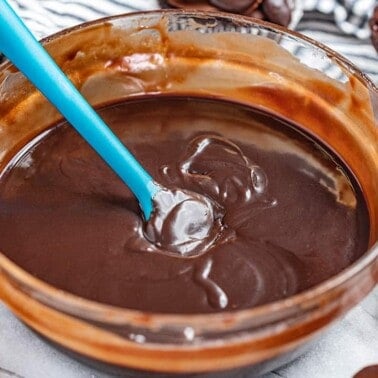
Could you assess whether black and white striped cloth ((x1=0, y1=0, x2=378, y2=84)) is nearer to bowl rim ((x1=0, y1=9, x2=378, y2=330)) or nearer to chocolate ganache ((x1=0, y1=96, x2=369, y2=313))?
chocolate ganache ((x1=0, y1=96, x2=369, y2=313))

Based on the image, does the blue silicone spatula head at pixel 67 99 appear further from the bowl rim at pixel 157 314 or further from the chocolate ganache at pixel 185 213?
the bowl rim at pixel 157 314

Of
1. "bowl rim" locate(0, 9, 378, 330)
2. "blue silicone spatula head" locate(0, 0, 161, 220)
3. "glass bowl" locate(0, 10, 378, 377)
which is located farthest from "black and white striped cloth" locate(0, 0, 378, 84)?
"bowl rim" locate(0, 9, 378, 330)

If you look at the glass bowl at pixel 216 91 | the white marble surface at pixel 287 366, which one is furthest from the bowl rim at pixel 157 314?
the white marble surface at pixel 287 366

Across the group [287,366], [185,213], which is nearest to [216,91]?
[185,213]

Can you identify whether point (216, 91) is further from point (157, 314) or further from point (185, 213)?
point (157, 314)

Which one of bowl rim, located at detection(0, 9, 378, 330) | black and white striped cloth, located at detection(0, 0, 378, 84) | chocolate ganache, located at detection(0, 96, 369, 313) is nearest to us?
bowl rim, located at detection(0, 9, 378, 330)

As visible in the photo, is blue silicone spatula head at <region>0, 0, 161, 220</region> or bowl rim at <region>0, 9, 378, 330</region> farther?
blue silicone spatula head at <region>0, 0, 161, 220</region>

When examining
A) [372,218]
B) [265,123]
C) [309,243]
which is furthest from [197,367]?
[265,123]
